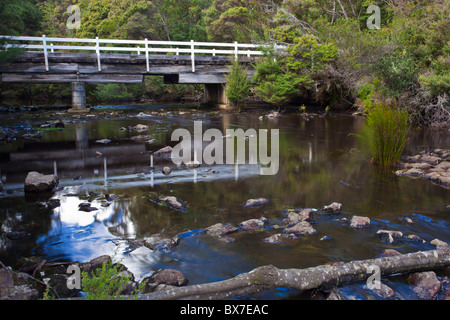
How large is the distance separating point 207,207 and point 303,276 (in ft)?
8.78

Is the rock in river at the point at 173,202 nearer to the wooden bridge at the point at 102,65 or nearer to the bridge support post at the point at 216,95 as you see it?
the wooden bridge at the point at 102,65

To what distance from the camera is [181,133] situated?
1329 cm

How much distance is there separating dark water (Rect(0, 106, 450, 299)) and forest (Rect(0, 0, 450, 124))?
2.91m

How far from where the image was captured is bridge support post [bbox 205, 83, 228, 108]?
2314 centimetres

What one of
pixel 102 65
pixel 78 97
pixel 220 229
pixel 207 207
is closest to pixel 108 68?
pixel 102 65

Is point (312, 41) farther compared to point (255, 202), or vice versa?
point (312, 41)

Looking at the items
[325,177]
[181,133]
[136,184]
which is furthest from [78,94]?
[325,177]

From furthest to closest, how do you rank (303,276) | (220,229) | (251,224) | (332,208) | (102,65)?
(102,65) → (332,208) → (251,224) → (220,229) → (303,276)

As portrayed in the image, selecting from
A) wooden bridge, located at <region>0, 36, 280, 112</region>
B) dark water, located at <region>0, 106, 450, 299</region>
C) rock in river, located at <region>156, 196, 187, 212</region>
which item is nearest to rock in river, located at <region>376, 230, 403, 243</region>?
dark water, located at <region>0, 106, 450, 299</region>

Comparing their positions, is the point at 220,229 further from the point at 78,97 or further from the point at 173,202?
the point at 78,97

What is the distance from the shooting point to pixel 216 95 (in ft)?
83.1

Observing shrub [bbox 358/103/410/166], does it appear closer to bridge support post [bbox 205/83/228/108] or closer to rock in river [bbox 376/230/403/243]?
rock in river [bbox 376/230/403/243]

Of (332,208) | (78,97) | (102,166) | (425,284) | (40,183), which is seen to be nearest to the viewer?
(425,284)
